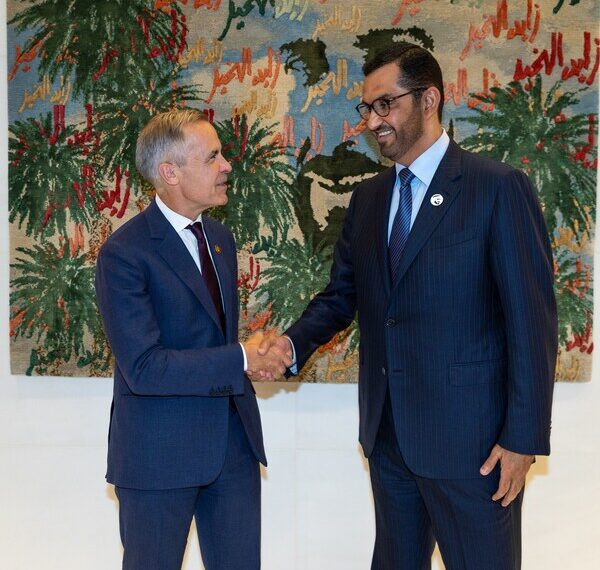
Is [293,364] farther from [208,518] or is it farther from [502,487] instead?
[502,487]

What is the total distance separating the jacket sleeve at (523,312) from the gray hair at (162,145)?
0.82 metres

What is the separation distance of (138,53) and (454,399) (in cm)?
176

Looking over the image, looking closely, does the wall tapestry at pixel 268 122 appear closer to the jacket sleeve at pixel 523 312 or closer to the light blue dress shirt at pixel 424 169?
the light blue dress shirt at pixel 424 169

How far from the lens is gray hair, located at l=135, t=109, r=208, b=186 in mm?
1956

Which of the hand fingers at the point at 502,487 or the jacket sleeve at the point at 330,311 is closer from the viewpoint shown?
the hand fingers at the point at 502,487

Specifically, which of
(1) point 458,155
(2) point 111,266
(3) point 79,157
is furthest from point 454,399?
(3) point 79,157

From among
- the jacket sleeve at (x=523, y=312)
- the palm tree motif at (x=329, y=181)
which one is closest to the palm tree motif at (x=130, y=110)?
the palm tree motif at (x=329, y=181)

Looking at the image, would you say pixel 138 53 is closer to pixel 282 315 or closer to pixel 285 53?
pixel 285 53

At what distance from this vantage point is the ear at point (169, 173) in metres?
1.95

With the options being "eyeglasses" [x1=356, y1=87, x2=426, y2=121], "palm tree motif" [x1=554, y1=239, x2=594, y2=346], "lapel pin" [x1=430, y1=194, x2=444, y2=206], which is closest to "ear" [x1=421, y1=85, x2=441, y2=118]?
"eyeglasses" [x1=356, y1=87, x2=426, y2=121]

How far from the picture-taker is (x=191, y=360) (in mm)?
1834

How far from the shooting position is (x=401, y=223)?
6.43 feet

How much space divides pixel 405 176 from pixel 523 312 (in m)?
0.49

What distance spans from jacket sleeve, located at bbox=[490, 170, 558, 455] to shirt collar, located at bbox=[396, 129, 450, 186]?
0.21 metres
